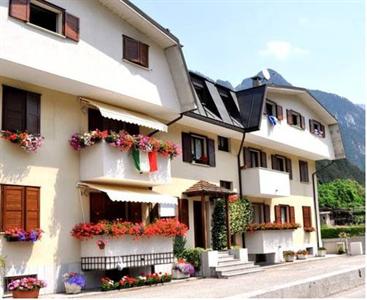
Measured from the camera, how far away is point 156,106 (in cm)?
2025

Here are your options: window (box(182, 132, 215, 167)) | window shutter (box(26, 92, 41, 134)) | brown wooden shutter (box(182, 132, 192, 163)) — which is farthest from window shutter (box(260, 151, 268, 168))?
window shutter (box(26, 92, 41, 134))

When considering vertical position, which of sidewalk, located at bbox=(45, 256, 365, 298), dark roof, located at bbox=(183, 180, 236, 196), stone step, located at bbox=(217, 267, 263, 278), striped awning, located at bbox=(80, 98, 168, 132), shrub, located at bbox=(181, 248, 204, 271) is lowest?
sidewalk, located at bbox=(45, 256, 365, 298)

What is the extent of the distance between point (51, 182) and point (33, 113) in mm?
2279

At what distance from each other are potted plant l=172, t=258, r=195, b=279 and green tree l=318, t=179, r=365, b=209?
68.3 metres

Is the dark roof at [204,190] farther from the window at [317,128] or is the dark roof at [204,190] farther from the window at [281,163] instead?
the window at [317,128]

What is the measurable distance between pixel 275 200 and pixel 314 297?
16968 millimetres

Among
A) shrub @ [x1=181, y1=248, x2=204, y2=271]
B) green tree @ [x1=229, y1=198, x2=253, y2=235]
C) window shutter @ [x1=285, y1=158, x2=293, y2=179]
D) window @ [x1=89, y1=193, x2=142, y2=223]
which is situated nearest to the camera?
window @ [x1=89, y1=193, x2=142, y2=223]

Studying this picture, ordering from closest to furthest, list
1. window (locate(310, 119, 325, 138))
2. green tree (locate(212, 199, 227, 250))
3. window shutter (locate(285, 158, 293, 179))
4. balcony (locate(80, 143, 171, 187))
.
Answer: balcony (locate(80, 143, 171, 187)) < green tree (locate(212, 199, 227, 250)) < window shutter (locate(285, 158, 293, 179)) < window (locate(310, 119, 325, 138))

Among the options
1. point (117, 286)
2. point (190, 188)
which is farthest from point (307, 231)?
point (117, 286)

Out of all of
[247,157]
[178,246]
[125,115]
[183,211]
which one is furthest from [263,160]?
[125,115]

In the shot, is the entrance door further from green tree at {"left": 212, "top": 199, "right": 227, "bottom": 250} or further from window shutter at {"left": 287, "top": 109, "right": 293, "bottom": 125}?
window shutter at {"left": 287, "top": 109, "right": 293, "bottom": 125}

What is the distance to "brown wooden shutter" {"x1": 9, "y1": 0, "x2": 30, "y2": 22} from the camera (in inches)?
599

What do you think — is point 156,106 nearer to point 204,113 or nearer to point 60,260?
point 204,113

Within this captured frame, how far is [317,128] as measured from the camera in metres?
34.7
